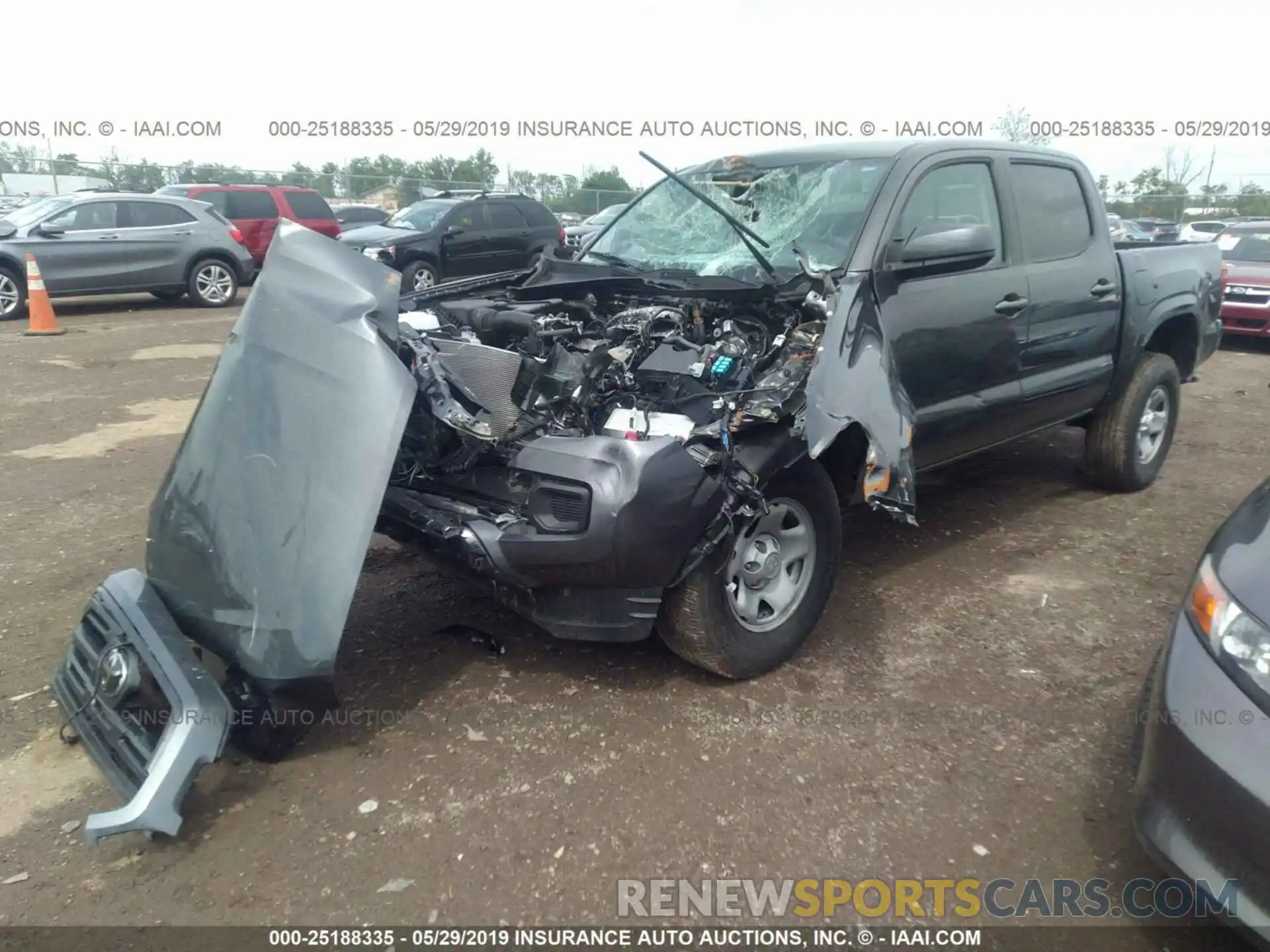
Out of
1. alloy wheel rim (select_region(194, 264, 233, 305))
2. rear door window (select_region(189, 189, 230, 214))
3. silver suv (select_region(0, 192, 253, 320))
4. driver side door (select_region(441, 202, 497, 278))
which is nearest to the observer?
silver suv (select_region(0, 192, 253, 320))

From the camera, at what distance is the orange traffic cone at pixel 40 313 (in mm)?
10383

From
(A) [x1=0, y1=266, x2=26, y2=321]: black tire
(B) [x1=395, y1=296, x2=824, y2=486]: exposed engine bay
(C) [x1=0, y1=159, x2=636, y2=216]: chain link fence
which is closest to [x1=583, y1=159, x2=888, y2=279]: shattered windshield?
(B) [x1=395, y1=296, x2=824, y2=486]: exposed engine bay

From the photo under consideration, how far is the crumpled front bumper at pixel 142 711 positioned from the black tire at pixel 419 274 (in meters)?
10.9

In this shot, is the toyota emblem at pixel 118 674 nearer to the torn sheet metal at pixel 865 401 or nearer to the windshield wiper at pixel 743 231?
the torn sheet metal at pixel 865 401

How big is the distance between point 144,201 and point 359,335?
1197cm

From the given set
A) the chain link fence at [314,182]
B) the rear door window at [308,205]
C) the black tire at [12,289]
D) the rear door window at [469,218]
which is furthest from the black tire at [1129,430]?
the chain link fence at [314,182]

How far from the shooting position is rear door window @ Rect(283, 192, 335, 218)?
52.0 feet

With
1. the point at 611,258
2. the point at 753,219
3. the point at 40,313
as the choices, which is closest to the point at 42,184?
the point at 40,313

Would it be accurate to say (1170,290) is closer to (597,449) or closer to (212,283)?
(597,449)

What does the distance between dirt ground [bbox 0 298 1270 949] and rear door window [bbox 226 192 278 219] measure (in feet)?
39.8

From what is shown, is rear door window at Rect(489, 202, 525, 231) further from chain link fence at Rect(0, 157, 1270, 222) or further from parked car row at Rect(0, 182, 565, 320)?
chain link fence at Rect(0, 157, 1270, 222)

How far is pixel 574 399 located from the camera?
2.96m

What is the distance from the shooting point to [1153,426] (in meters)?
5.38

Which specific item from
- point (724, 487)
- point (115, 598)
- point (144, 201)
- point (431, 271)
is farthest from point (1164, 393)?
point (144, 201)
